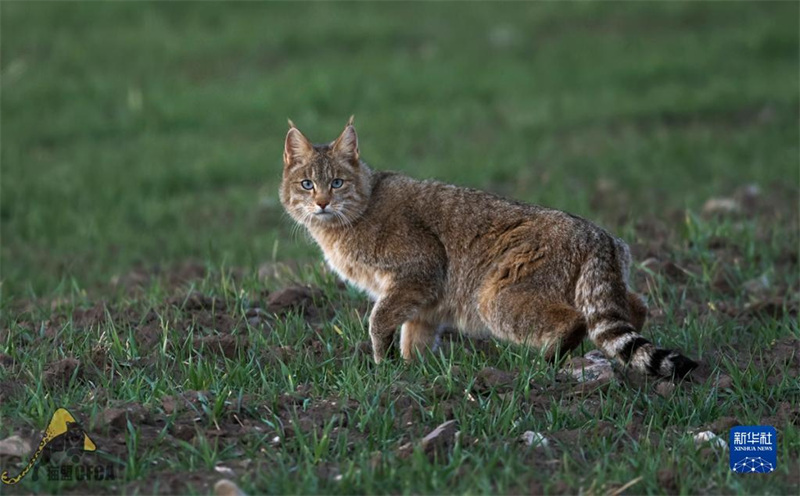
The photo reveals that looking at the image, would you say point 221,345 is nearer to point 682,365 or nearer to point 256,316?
point 256,316

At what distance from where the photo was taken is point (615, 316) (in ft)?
21.4

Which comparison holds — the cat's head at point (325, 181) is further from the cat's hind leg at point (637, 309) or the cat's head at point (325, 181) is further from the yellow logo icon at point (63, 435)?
the yellow logo icon at point (63, 435)

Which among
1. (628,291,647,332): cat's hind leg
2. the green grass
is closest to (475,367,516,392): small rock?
Answer: the green grass

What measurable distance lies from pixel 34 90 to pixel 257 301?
987cm

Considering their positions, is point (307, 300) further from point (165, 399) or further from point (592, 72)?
point (592, 72)

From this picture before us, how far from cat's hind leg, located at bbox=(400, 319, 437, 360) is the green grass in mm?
119

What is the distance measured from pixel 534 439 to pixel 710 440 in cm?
79

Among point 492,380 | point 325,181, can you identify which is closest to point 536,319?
point 492,380

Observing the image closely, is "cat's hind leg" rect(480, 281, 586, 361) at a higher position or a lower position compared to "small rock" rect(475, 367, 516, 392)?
higher

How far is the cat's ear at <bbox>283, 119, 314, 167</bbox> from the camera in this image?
760 centimetres

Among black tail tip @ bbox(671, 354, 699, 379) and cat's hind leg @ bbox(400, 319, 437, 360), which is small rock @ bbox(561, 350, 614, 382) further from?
cat's hind leg @ bbox(400, 319, 437, 360)

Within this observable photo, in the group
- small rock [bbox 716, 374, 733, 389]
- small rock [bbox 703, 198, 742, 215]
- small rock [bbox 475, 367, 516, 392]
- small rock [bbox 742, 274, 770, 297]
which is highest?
small rock [bbox 475, 367, 516, 392]

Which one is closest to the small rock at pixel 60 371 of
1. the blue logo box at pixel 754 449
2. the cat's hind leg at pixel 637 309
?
the cat's hind leg at pixel 637 309

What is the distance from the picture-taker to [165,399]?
5918mm
